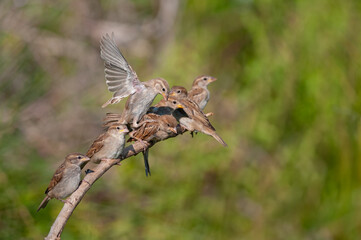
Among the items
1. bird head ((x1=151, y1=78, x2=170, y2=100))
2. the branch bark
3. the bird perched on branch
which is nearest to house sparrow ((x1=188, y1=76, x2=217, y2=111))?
the bird perched on branch

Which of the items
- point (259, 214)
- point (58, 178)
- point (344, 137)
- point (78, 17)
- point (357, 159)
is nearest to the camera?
point (58, 178)

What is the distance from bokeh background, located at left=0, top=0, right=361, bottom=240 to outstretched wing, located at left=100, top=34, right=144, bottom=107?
126 inches

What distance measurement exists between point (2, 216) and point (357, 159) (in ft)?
14.5

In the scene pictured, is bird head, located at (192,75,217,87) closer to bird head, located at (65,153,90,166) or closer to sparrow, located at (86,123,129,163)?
sparrow, located at (86,123,129,163)

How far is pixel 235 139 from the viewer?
9070 mm

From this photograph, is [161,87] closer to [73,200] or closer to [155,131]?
[155,131]

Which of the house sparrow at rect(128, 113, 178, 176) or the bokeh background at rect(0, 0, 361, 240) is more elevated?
the bokeh background at rect(0, 0, 361, 240)

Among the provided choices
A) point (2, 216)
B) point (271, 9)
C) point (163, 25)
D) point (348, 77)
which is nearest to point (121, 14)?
point (163, 25)

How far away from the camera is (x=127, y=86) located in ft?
14.8

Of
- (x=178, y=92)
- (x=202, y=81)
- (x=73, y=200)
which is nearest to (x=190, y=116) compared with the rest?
(x=178, y=92)

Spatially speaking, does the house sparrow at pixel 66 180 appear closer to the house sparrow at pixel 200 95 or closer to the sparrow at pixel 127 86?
the sparrow at pixel 127 86

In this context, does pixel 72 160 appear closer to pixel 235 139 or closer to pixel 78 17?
pixel 235 139

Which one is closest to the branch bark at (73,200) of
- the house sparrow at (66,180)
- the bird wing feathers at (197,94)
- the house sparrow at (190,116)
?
the house sparrow at (66,180)

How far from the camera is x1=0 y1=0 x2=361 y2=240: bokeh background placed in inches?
319
